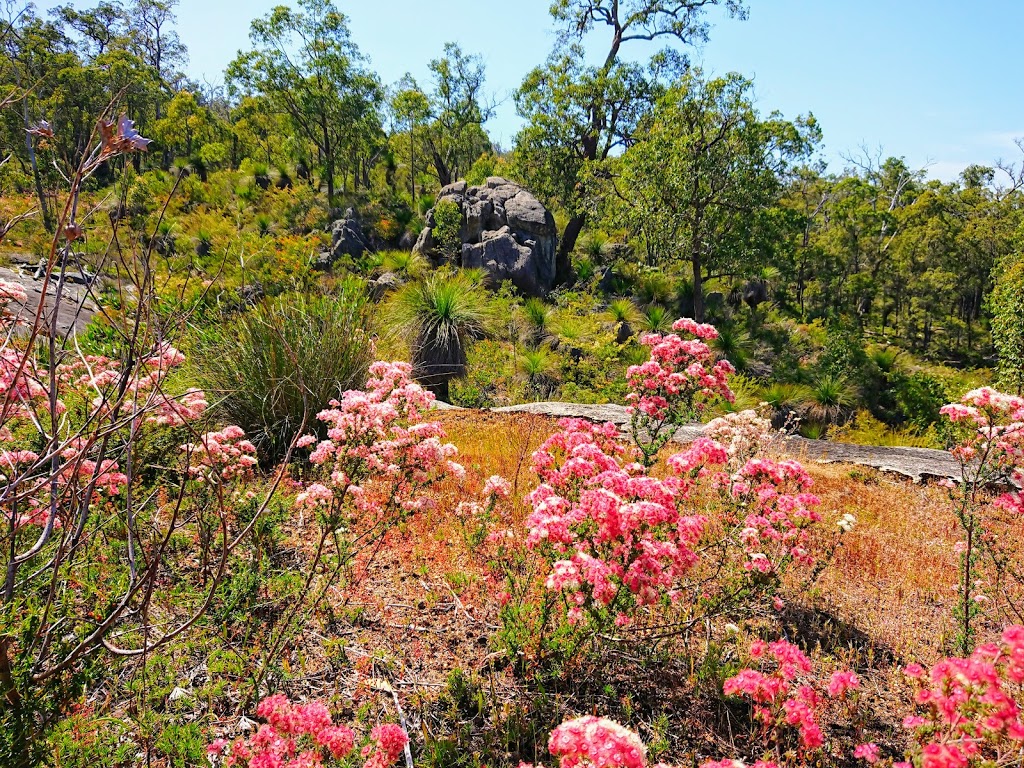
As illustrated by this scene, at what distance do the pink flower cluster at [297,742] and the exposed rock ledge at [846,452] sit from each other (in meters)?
4.60

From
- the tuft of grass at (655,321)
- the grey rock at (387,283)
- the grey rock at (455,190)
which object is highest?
the grey rock at (455,190)

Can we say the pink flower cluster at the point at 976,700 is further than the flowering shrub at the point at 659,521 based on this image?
No

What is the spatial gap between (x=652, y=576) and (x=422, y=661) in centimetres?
116

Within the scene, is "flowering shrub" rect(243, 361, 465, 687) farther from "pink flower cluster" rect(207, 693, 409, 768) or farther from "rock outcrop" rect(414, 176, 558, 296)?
"rock outcrop" rect(414, 176, 558, 296)

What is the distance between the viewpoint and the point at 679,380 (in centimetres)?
355

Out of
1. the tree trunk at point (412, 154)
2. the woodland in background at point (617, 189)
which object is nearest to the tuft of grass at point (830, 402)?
the woodland in background at point (617, 189)

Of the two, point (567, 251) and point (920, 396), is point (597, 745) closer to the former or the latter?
point (920, 396)

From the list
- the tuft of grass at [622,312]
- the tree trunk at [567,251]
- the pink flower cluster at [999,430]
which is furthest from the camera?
the tree trunk at [567,251]

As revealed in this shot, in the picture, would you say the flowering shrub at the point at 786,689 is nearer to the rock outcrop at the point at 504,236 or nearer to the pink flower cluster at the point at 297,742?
the pink flower cluster at the point at 297,742

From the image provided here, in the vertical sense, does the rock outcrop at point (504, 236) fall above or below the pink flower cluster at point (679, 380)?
above

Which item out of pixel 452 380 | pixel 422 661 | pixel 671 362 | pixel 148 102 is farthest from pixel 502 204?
pixel 148 102

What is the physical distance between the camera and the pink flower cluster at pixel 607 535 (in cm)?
198

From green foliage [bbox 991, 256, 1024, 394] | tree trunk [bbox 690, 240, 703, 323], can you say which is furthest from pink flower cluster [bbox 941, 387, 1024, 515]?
green foliage [bbox 991, 256, 1024, 394]

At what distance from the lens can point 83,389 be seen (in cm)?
323
